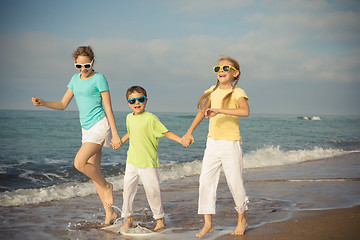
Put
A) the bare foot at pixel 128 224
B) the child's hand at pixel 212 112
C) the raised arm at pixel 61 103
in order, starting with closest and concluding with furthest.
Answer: the child's hand at pixel 212 112
the bare foot at pixel 128 224
the raised arm at pixel 61 103

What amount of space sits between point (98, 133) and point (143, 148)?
0.65 m

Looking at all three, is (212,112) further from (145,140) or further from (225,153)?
(145,140)

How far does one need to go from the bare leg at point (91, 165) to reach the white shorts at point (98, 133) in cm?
7

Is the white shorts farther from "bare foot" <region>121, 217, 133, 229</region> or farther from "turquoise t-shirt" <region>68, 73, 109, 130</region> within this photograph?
"bare foot" <region>121, 217, 133, 229</region>

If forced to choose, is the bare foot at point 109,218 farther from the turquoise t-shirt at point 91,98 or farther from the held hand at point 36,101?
the held hand at point 36,101

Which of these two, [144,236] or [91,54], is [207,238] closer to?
[144,236]

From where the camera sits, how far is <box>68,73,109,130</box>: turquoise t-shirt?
4.56 m

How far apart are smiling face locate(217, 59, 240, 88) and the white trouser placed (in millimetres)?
1372

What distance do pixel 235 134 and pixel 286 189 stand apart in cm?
359

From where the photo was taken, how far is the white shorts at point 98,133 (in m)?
4.52

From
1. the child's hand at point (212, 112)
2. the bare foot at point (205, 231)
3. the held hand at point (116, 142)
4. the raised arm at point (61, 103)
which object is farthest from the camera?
the raised arm at point (61, 103)

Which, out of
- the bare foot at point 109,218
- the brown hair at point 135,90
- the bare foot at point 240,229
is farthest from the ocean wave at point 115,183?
the bare foot at point 240,229

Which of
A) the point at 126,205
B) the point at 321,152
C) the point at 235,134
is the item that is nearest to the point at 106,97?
the point at 126,205

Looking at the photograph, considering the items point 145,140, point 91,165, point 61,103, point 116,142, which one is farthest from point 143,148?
point 61,103
